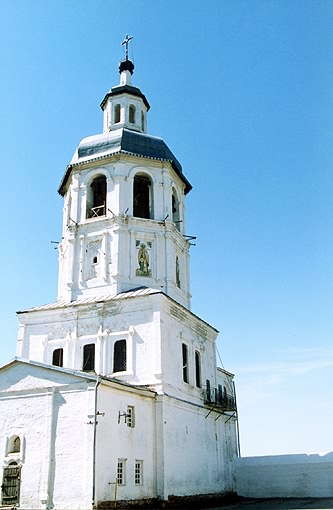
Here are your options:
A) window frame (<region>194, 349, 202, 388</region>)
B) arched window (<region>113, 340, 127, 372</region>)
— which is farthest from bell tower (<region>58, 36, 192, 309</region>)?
window frame (<region>194, 349, 202, 388</region>)

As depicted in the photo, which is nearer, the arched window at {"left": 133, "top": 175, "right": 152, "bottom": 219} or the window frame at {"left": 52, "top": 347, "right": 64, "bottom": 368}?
the window frame at {"left": 52, "top": 347, "right": 64, "bottom": 368}

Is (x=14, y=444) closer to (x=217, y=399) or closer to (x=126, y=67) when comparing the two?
(x=217, y=399)

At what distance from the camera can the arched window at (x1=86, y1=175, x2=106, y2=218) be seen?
25281mm

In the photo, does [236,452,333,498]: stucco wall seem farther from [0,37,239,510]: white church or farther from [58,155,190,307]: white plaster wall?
[58,155,190,307]: white plaster wall

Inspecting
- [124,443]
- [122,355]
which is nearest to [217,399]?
[122,355]

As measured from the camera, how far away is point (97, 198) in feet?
85.3

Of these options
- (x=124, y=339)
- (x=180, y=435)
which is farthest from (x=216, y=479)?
(x=124, y=339)

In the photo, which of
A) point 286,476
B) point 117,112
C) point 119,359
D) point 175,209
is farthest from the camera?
point 117,112

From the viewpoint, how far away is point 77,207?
2538 centimetres

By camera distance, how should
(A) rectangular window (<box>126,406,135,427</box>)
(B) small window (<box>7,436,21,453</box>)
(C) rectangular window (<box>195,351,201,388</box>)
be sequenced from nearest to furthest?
(B) small window (<box>7,436,21,453</box>), (A) rectangular window (<box>126,406,135,427</box>), (C) rectangular window (<box>195,351,201,388</box>)

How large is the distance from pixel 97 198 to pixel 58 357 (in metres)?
7.79

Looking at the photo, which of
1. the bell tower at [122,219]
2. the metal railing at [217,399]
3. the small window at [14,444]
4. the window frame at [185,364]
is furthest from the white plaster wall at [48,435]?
the metal railing at [217,399]

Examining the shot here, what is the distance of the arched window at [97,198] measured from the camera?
25281mm

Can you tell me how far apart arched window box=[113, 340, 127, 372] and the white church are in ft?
0.13
